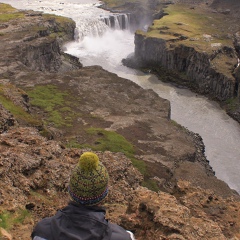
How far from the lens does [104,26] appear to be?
108062 mm

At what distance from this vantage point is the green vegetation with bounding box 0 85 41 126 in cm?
3031

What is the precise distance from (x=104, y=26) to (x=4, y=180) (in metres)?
98.7

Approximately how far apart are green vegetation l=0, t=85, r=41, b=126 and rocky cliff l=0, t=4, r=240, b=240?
166 millimetres

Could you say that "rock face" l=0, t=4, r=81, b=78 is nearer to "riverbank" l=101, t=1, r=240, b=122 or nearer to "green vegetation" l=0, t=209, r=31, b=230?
"riverbank" l=101, t=1, r=240, b=122

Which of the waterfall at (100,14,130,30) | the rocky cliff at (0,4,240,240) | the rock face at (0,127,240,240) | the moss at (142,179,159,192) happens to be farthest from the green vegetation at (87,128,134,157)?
the waterfall at (100,14,130,30)

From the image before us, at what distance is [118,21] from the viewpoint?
376 ft

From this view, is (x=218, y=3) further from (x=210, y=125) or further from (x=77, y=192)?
(x=77, y=192)

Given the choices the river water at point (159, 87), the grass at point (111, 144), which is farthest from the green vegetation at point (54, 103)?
the river water at point (159, 87)

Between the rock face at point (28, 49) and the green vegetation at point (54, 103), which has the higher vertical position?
the rock face at point (28, 49)

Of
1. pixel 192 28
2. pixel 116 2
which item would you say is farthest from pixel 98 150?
pixel 116 2

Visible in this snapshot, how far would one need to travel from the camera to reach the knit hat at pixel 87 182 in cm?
697

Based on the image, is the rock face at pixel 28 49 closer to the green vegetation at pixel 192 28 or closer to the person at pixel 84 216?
the green vegetation at pixel 192 28

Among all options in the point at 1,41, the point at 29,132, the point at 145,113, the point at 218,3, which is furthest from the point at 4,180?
the point at 218,3

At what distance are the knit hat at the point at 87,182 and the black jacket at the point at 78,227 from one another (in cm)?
27
